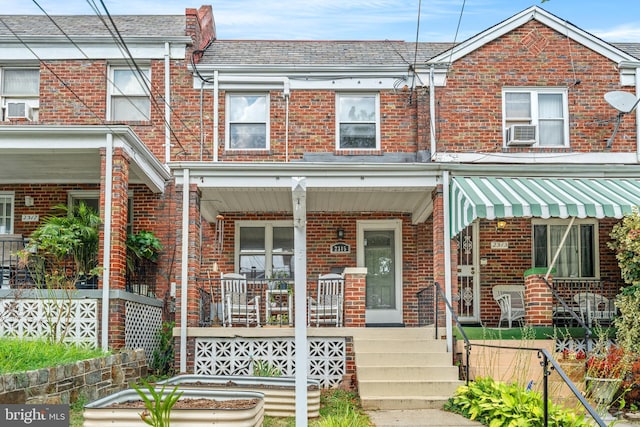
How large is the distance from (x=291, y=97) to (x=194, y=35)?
2.58m

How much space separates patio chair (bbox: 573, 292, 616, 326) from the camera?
13.5 m

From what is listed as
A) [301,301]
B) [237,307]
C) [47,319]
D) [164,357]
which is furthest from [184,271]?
[301,301]

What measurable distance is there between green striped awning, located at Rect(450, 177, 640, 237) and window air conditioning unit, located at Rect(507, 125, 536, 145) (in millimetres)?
2844

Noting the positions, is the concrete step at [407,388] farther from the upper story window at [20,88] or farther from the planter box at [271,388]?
the upper story window at [20,88]

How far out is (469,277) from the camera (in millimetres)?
15695

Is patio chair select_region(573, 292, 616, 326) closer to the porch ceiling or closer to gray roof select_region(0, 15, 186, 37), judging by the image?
the porch ceiling

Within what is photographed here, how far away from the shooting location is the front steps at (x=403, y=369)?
10.3 m

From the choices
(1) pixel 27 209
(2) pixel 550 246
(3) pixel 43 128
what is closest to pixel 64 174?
(1) pixel 27 209

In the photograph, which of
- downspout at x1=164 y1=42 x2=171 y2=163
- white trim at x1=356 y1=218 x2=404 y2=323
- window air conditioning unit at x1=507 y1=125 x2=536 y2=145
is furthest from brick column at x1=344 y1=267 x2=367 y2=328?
downspout at x1=164 y1=42 x2=171 y2=163

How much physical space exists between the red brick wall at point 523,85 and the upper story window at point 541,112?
5.8 inches

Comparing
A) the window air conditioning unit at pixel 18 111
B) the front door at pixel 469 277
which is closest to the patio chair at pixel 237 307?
the front door at pixel 469 277

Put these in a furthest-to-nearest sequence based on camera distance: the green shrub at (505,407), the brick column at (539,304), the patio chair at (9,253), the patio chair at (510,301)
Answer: the patio chair at (510,301) → the patio chair at (9,253) → the brick column at (539,304) → the green shrub at (505,407)

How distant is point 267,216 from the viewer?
15.9 metres

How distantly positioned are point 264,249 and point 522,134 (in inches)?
239
